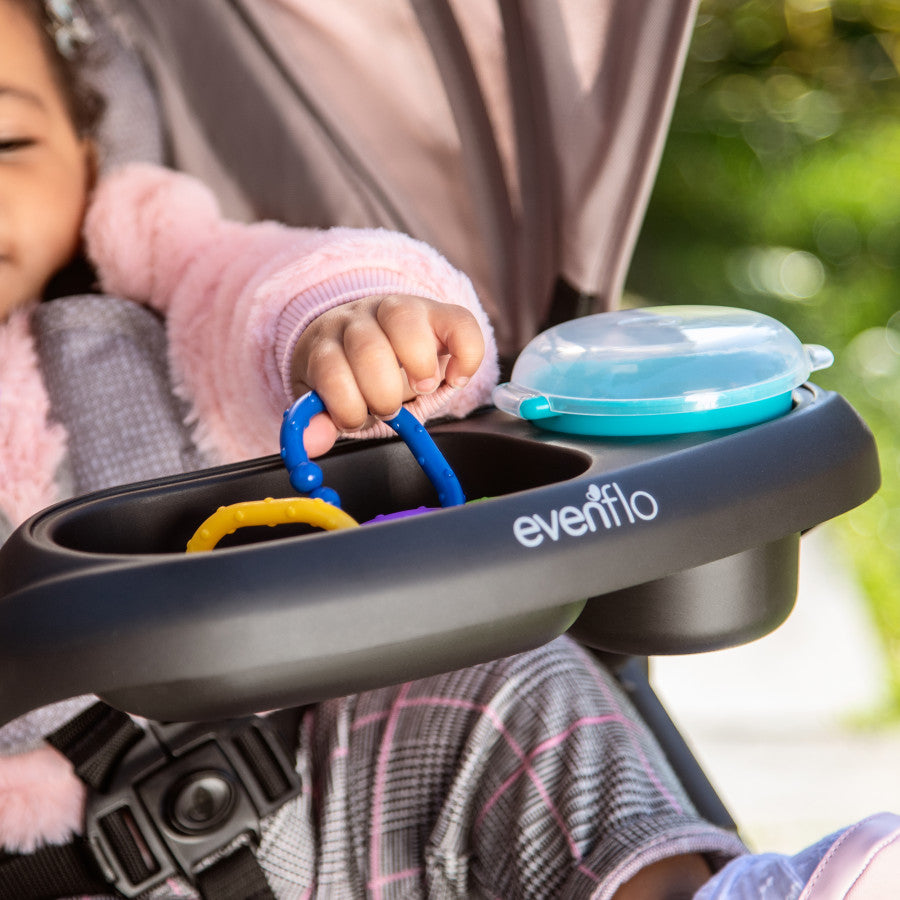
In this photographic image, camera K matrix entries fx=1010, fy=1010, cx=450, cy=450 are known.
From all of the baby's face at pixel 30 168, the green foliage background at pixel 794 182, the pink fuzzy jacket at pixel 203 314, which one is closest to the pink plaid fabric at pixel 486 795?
the pink fuzzy jacket at pixel 203 314

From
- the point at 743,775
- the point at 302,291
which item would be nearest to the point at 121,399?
the point at 302,291

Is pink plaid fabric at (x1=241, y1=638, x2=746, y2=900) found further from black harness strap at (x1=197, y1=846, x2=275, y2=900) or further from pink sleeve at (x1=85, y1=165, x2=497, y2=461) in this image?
pink sleeve at (x1=85, y1=165, x2=497, y2=461)

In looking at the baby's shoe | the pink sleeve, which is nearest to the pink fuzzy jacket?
the pink sleeve

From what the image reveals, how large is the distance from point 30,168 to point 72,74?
0.27 ft

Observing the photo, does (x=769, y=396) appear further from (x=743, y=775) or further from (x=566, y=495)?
(x=743, y=775)

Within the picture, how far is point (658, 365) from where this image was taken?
40cm

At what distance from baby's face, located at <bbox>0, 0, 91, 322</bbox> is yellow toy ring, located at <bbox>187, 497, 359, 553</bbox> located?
35 centimetres

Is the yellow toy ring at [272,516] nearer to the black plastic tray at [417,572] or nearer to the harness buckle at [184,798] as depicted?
the black plastic tray at [417,572]

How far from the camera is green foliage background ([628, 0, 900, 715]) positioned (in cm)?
153

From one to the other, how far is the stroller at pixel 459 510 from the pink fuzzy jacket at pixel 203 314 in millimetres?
40

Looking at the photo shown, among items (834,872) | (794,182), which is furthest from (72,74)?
(794,182)

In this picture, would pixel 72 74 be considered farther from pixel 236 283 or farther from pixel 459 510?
pixel 459 510

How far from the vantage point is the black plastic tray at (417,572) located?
280 mm

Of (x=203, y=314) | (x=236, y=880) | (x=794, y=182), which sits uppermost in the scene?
(x=203, y=314)
